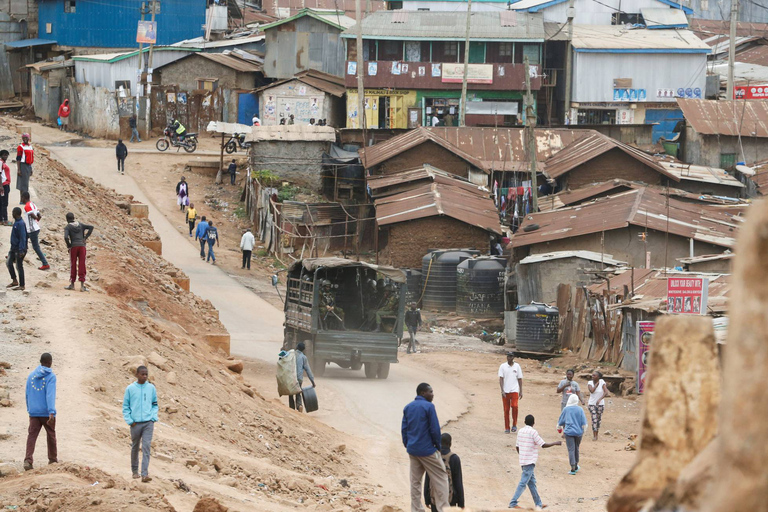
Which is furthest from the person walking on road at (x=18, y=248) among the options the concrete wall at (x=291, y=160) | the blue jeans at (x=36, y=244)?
the concrete wall at (x=291, y=160)

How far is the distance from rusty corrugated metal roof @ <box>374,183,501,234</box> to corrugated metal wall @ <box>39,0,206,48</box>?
2578cm

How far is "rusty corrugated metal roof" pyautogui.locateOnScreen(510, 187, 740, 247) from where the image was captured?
102ft

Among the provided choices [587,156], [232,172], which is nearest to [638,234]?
[587,156]

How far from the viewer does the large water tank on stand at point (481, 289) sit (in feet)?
109

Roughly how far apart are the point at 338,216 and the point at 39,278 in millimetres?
21165

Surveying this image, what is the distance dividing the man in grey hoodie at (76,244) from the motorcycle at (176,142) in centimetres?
3016

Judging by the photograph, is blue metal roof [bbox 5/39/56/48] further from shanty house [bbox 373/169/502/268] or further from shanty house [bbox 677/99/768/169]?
shanty house [bbox 677/99/768/169]

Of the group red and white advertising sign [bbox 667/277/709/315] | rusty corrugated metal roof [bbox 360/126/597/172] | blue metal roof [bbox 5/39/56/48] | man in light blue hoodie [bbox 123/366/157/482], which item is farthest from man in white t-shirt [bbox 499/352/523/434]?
blue metal roof [bbox 5/39/56/48]

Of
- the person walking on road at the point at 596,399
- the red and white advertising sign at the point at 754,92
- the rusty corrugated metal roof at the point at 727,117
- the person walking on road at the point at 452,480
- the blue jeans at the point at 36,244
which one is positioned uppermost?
the red and white advertising sign at the point at 754,92

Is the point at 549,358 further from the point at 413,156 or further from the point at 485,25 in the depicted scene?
the point at 485,25

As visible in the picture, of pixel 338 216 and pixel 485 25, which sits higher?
pixel 485 25

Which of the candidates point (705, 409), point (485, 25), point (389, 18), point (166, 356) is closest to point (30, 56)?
point (389, 18)

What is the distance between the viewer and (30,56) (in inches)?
2338

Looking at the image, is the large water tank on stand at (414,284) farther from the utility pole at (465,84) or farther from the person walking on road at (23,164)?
the utility pole at (465,84)
